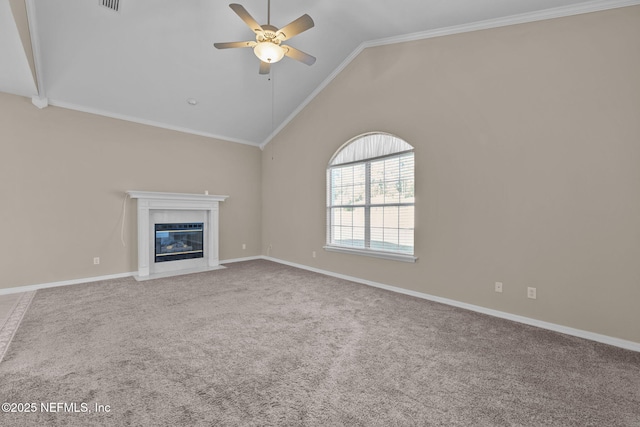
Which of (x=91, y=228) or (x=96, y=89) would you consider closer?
(x=96, y=89)

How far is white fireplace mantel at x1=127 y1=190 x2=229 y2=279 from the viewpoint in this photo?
4.79 meters

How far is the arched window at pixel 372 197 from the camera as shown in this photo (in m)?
3.93

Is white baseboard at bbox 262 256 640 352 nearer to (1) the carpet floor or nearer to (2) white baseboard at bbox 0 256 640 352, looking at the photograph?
(2) white baseboard at bbox 0 256 640 352

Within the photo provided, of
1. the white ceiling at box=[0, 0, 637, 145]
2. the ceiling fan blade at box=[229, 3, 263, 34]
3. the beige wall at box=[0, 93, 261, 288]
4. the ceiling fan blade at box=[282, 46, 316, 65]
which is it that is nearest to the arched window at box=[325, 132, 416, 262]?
the white ceiling at box=[0, 0, 637, 145]

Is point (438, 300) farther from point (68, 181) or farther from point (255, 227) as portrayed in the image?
point (68, 181)

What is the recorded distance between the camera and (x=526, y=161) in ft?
9.46

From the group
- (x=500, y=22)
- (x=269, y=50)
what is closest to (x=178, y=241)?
(x=269, y=50)

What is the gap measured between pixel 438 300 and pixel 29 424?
3800 millimetres

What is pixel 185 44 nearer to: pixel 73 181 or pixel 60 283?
pixel 73 181

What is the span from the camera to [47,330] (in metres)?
2.65

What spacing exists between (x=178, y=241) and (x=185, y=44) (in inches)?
139

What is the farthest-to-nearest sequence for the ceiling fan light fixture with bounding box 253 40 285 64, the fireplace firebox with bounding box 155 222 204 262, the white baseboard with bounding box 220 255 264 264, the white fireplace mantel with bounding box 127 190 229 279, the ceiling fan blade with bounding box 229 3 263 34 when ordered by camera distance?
the white baseboard with bounding box 220 255 264 264, the fireplace firebox with bounding box 155 222 204 262, the white fireplace mantel with bounding box 127 190 229 279, the ceiling fan light fixture with bounding box 253 40 285 64, the ceiling fan blade with bounding box 229 3 263 34

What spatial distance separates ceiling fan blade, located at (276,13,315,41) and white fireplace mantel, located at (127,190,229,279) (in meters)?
3.74

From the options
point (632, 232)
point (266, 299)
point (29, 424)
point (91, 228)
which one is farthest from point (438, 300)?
point (91, 228)
